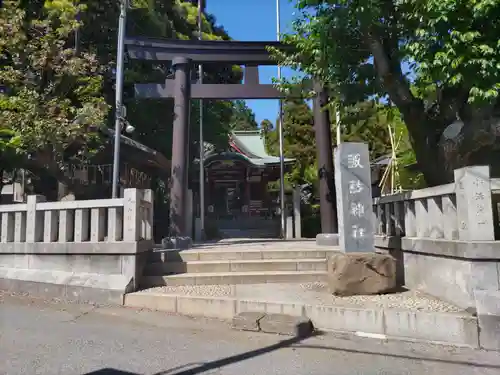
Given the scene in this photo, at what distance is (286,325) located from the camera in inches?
215

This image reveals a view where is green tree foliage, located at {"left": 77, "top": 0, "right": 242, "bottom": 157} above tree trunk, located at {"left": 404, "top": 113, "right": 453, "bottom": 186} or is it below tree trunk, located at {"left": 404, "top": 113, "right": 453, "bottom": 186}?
above

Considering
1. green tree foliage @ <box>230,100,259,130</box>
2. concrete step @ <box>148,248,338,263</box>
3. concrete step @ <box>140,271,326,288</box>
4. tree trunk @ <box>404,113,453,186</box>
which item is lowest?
concrete step @ <box>140,271,326,288</box>

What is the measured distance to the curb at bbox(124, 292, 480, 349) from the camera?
5102 millimetres

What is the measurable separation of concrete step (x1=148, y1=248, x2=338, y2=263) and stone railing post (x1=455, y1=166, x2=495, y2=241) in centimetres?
356

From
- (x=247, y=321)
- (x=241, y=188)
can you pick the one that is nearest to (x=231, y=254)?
(x=247, y=321)

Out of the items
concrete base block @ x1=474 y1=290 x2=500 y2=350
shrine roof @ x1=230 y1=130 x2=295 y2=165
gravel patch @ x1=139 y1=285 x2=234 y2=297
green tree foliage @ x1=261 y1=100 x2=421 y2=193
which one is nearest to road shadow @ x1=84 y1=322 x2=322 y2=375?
gravel patch @ x1=139 y1=285 x2=234 y2=297

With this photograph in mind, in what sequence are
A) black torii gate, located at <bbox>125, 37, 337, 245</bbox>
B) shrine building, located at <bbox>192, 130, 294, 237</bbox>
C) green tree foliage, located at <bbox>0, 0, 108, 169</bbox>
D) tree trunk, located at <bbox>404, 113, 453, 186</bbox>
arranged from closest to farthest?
tree trunk, located at <bbox>404, 113, 453, 186</bbox> → green tree foliage, located at <bbox>0, 0, 108, 169</bbox> → black torii gate, located at <bbox>125, 37, 337, 245</bbox> → shrine building, located at <bbox>192, 130, 294, 237</bbox>

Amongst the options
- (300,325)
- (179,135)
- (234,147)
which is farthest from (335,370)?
(234,147)

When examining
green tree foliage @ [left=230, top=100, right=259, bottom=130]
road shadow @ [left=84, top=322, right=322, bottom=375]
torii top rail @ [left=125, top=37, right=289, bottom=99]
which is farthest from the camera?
green tree foliage @ [left=230, top=100, right=259, bottom=130]

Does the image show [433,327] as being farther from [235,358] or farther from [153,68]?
[153,68]

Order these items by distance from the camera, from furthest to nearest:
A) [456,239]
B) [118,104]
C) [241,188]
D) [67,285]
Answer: [241,188], [118,104], [67,285], [456,239]

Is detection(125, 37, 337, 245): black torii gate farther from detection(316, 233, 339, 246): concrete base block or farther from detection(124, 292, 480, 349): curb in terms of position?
detection(124, 292, 480, 349): curb

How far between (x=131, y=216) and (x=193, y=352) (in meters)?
3.24

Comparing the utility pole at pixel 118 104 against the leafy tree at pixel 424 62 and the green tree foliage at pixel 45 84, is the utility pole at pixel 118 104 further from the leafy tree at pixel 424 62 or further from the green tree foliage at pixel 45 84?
the leafy tree at pixel 424 62
